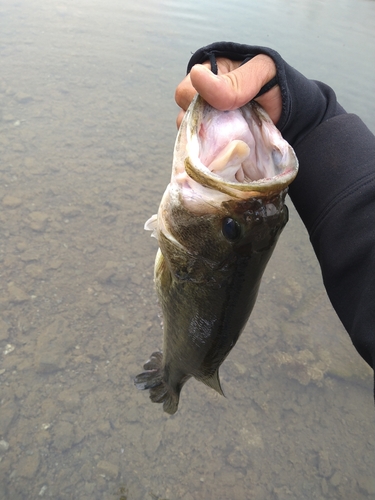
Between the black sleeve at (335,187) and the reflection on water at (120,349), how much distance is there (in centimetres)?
243

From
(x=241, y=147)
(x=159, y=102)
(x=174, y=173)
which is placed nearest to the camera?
(x=241, y=147)

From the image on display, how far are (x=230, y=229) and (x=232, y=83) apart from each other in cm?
50

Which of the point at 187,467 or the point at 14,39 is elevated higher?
the point at 14,39

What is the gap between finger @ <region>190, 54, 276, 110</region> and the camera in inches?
55.8

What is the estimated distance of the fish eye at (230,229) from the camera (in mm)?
1429

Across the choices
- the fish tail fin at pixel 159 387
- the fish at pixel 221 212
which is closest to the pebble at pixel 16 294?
the fish tail fin at pixel 159 387

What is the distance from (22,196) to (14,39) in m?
4.56

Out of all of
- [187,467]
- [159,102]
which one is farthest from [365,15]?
[187,467]

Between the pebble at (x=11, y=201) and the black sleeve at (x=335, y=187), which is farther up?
the black sleeve at (x=335, y=187)

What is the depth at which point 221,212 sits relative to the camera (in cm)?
142

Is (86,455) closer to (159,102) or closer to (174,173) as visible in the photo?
(174,173)

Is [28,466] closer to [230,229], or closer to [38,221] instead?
[38,221]

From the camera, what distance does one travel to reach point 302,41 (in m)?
9.97

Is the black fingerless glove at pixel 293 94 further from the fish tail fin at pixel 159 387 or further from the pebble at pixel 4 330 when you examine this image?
the pebble at pixel 4 330
